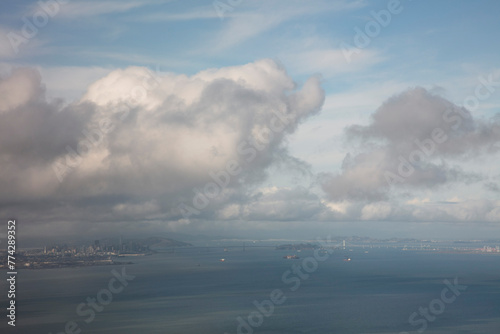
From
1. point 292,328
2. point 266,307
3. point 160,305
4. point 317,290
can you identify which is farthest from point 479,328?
point 160,305

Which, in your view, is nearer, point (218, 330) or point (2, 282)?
point (218, 330)

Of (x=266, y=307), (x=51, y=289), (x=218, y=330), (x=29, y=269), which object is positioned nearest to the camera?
(x=218, y=330)

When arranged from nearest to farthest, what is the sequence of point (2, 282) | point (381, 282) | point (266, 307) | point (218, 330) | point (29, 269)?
point (218, 330) < point (266, 307) < point (2, 282) < point (381, 282) < point (29, 269)

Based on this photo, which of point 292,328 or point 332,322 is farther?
point 332,322

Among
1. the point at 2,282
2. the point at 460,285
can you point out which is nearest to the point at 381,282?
the point at 460,285

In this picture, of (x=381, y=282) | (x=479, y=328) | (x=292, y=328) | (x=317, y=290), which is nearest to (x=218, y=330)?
(x=292, y=328)

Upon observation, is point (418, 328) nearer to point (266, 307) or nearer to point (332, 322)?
point (332, 322)

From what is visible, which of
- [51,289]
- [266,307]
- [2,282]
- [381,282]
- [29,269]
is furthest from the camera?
[29,269]

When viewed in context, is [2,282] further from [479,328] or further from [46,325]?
[479,328]

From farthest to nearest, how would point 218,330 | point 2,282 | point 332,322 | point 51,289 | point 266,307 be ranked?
point 2,282 → point 51,289 → point 266,307 → point 332,322 → point 218,330
